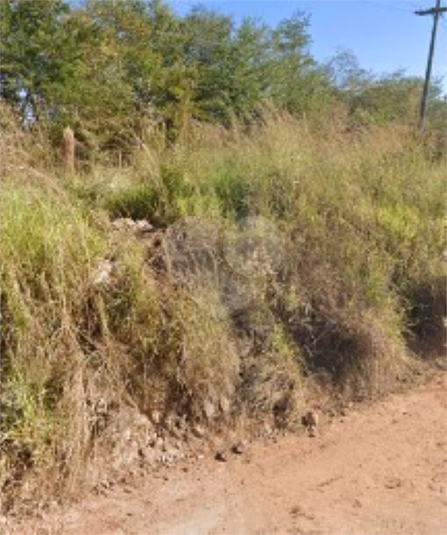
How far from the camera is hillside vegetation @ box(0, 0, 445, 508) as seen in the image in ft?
9.14

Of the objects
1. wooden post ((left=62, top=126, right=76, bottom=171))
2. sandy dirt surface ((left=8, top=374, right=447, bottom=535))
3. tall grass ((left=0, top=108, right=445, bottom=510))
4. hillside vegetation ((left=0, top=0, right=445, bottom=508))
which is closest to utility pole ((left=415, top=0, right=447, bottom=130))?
hillside vegetation ((left=0, top=0, right=445, bottom=508))

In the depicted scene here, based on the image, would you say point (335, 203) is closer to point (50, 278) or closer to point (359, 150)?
point (359, 150)

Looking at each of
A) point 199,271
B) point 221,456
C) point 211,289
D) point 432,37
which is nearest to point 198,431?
point 221,456

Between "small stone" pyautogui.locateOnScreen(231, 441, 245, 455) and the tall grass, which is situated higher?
the tall grass

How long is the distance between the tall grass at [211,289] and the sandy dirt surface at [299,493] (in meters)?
0.25

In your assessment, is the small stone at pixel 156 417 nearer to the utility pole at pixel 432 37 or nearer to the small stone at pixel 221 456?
the small stone at pixel 221 456

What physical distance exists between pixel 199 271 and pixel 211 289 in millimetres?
154

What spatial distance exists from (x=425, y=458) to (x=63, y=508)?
1893 mm

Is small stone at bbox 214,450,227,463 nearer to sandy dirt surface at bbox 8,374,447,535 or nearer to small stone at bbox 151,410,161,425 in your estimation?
sandy dirt surface at bbox 8,374,447,535

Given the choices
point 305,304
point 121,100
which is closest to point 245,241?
point 305,304

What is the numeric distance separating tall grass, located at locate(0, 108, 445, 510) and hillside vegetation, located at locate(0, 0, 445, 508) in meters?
0.01

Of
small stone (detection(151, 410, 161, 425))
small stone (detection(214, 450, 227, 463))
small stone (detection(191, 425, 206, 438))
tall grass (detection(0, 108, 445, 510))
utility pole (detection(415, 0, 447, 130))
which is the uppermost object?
utility pole (detection(415, 0, 447, 130))

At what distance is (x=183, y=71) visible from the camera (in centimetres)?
1087

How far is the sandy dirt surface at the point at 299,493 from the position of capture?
106 inches
